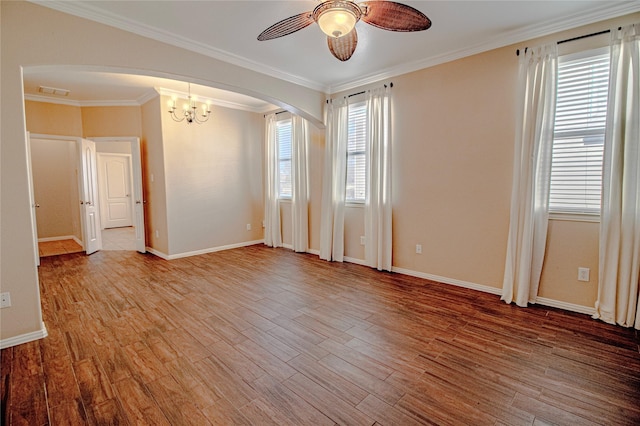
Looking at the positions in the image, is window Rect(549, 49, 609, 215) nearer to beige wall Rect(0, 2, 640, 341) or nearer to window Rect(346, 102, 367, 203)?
beige wall Rect(0, 2, 640, 341)

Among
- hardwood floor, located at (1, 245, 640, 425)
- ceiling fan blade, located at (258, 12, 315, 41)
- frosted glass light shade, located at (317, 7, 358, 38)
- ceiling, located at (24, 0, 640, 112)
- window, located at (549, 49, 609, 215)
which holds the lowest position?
hardwood floor, located at (1, 245, 640, 425)

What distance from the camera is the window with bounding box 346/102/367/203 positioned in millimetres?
4617

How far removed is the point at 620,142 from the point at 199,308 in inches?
171

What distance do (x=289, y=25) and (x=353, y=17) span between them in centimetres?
53

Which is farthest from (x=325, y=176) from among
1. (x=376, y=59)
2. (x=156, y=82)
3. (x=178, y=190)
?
(x=156, y=82)

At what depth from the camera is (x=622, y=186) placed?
104 inches

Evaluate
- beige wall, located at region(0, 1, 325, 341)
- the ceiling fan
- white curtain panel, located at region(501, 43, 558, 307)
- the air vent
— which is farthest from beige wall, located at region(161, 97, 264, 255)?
white curtain panel, located at region(501, 43, 558, 307)

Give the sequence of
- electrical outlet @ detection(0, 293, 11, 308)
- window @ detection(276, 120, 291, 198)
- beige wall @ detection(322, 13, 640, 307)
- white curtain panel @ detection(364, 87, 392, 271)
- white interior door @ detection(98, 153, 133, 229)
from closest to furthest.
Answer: electrical outlet @ detection(0, 293, 11, 308), beige wall @ detection(322, 13, 640, 307), white curtain panel @ detection(364, 87, 392, 271), window @ detection(276, 120, 291, 198), white interior door @ detection(98, 153, 133, 229)

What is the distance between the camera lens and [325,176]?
503cm

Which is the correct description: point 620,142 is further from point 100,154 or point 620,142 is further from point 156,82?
point 100,154

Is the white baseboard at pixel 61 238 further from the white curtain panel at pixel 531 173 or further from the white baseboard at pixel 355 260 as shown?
the white curtain panel at pixel 531 173

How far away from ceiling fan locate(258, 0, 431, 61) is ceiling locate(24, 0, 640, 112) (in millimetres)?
469

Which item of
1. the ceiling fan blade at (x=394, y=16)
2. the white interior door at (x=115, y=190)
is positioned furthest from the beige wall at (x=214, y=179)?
the white interior door at (x=115, y=190)

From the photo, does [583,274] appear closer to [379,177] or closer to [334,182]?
[379,177]
